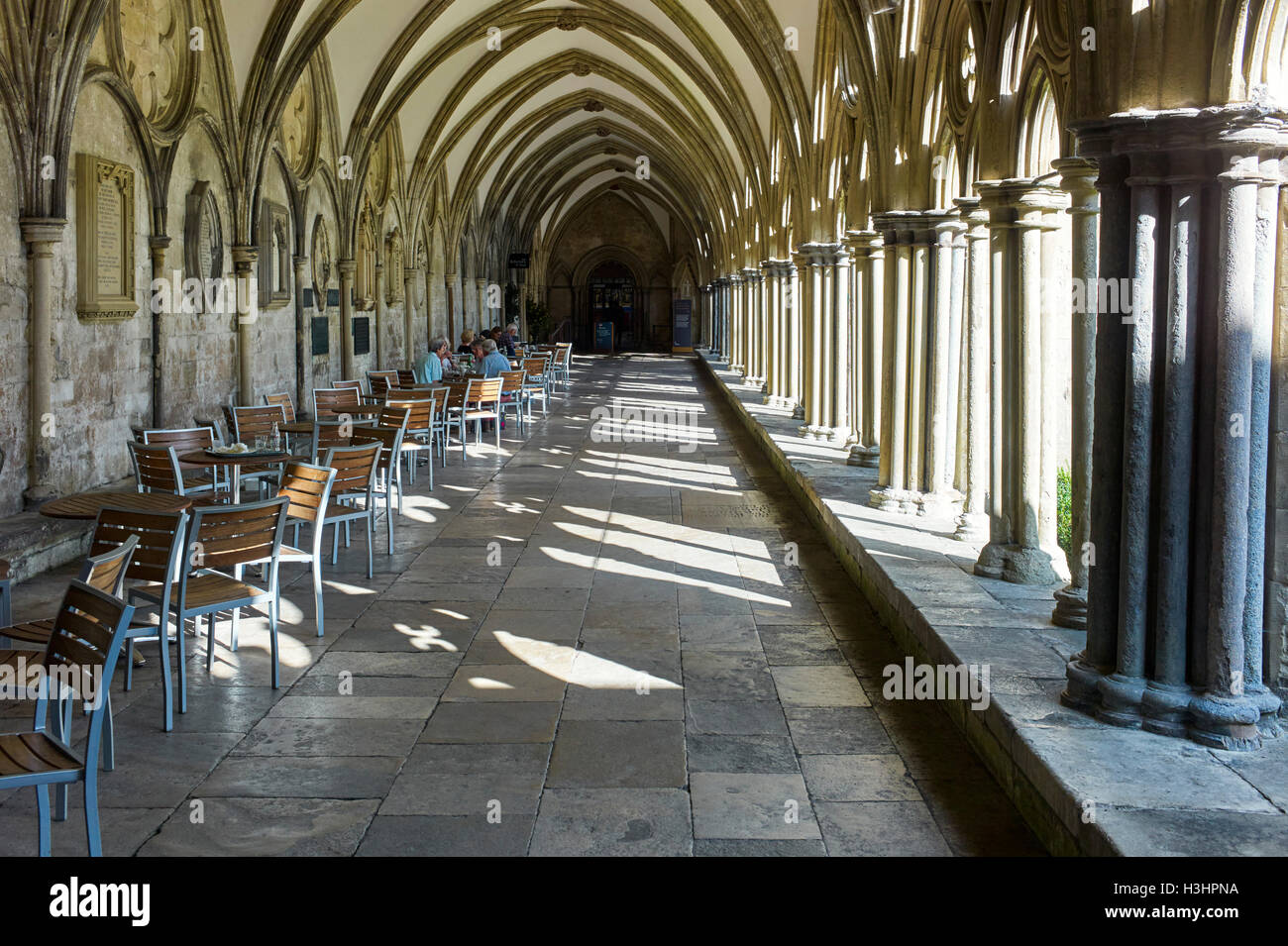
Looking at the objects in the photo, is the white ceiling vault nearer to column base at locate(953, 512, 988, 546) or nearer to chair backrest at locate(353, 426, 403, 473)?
chair backrest at locate(353, 426, 403, 473)

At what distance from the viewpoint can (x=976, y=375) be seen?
6344 mm

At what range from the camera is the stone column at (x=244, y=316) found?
1227 centimetres

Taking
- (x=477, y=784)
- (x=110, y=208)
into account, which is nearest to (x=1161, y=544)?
(x=477, y=784)

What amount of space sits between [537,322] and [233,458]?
30005mm

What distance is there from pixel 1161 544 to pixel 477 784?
7.46 ft

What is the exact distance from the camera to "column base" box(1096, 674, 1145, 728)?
368cm

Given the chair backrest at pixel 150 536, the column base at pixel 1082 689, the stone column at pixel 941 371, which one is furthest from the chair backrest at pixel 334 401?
the column base at pixel 1082 689

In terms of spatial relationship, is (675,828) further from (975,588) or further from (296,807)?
(975,588)

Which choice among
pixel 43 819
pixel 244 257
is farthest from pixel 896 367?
pixel 244 257

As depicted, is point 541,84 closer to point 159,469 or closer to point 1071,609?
point 159,469

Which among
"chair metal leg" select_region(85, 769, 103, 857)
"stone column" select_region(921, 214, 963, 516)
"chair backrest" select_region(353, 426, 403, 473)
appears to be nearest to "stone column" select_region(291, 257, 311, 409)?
"chair backrest" select_region(353, 426, 403, 473)

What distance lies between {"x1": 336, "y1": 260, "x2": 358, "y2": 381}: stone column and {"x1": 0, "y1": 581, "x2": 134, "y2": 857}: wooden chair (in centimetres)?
1344

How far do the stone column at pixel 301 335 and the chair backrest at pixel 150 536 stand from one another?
10.3 meters
